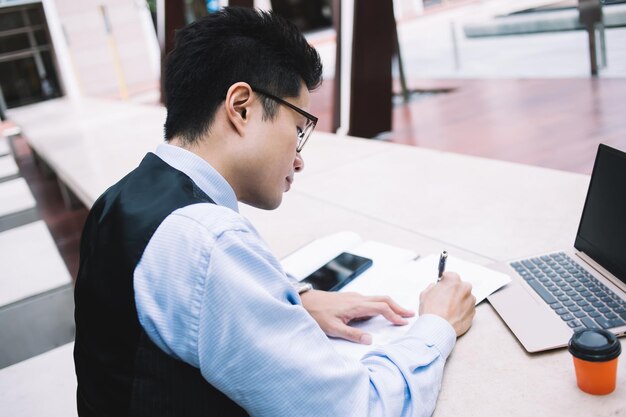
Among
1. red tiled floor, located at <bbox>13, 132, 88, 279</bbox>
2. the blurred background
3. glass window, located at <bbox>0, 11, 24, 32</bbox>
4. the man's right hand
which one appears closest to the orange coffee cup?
the man's right hand

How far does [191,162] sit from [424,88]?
19.6 feet

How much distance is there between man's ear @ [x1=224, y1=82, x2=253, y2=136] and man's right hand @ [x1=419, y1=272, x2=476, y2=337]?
464 millimetres

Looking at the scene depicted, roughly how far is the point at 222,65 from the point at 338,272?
625 mm

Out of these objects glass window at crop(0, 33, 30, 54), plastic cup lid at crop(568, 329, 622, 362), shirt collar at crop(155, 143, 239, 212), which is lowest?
plastic cup lid at crop(568, 329, 622, 362)

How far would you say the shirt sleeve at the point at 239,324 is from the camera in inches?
26.5

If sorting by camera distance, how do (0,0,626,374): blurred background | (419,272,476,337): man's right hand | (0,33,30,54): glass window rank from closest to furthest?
(419,272,476,337): man's right hand
(0,0,626,374): blurred background
(0,33,30,54): glass window

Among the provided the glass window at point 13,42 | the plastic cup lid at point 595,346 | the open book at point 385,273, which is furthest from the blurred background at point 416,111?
the glass window at point 13,42

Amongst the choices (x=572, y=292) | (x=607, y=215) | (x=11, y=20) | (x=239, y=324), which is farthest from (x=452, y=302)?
(x=11, y=20)

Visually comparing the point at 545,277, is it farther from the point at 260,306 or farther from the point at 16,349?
the point at 16,349

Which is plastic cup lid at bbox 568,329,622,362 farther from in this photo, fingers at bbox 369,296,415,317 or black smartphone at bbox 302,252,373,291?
black smartphone at bbox 302,252,373,291

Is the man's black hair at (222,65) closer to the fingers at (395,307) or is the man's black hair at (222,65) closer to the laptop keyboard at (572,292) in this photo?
the fingers at (395,307)

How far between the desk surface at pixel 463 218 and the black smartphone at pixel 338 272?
0.60 ft

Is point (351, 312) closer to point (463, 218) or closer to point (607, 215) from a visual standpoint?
point (607, 215)

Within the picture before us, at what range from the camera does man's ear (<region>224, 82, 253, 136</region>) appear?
33.6 inches
